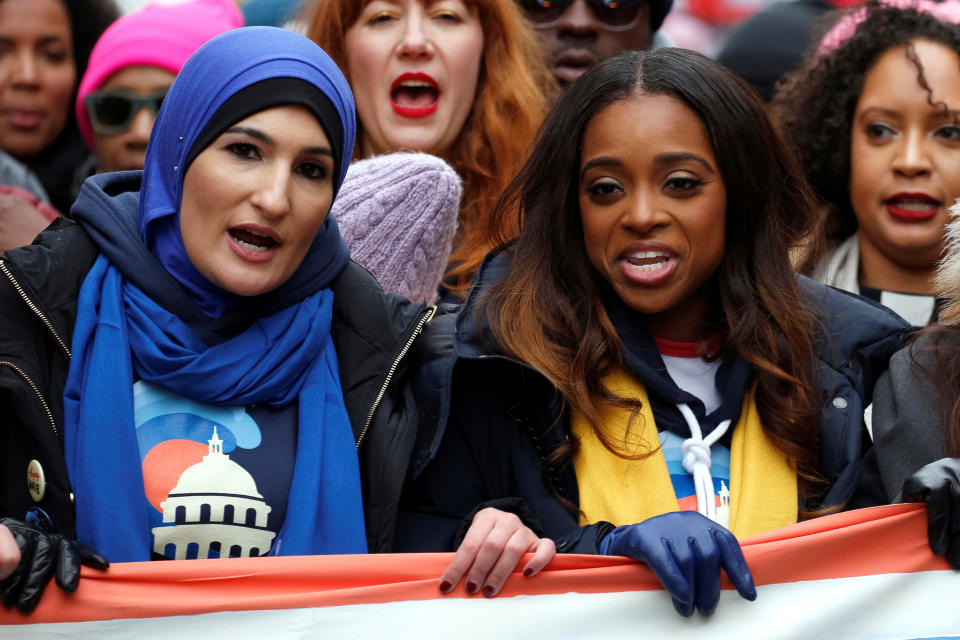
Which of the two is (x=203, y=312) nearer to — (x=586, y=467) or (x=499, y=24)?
(x=586, y=467)

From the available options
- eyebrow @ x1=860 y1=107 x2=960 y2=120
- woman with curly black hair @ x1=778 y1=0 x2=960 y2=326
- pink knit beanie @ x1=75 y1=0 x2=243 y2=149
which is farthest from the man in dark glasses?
pink knit beanie @ x1=75 y1=0 x2=243 y2=149

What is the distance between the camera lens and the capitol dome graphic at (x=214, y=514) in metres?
2.87

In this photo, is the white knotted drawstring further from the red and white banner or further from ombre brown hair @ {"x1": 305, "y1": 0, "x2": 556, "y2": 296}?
ombre brown hair @ {"x1": 305, "y1": 0, "x2": 556, "y2": 296}

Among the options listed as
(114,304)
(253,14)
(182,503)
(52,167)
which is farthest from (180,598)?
(253,14)

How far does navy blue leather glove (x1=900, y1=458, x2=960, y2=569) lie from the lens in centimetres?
282

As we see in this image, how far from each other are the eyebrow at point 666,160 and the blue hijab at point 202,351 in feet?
1.90

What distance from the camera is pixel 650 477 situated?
3.06 m

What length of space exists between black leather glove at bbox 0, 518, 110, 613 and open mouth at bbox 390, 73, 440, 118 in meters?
2.30

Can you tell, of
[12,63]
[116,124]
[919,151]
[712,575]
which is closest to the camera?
[712,575]

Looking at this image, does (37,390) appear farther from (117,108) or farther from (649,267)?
(117,108)

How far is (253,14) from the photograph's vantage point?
6.25 m

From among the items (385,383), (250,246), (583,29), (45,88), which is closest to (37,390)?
(250,246)

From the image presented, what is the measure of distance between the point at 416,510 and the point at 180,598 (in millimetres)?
648

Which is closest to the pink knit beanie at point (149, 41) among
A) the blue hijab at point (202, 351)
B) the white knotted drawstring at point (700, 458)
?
the blue hijab at point (202, 351)
